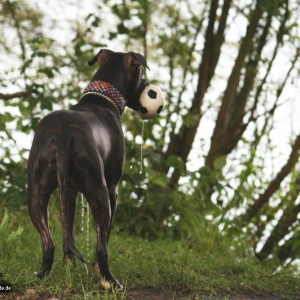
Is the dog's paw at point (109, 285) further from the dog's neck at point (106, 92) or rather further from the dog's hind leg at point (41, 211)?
the dog's neck at point (106, 92)

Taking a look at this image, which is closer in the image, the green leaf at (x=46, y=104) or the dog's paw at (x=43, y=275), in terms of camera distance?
the dog's paw at (x=43, y=275)

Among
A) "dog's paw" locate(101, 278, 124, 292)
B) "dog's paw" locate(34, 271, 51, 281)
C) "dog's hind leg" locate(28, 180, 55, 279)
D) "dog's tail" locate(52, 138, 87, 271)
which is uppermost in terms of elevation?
"dog's tail" locate(52, 138, 87, 271)

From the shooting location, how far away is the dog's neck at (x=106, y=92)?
16.9ft

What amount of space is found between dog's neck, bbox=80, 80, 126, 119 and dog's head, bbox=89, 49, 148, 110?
50 millimetres

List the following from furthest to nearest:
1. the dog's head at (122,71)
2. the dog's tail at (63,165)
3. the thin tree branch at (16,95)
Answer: the thin tree branch at (16,95) → the dog's head at (122,71) → the dog's tail at (63,165)

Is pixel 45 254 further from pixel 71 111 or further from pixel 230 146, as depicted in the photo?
pixel 230 146

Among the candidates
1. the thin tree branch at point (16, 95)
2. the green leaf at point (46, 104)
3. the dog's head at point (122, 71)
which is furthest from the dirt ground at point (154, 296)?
Answer: the thin tree branch at point (16, 95)

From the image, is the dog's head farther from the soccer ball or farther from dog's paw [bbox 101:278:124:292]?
dog's paw [bbox 101:278:124:292]

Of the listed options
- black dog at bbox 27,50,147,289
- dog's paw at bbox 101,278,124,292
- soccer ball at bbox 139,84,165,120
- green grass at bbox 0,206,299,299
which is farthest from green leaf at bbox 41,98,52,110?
dog's paw at bbox 101,278,124,292

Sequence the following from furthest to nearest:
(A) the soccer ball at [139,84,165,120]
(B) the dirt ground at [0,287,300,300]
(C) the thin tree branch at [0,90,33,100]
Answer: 1. (C) the thin tree branch at [0,90,33,100]
2. (A) the soccer ball at [139,84,165,120]
3. (B) the dirt ground at [0,287,300,300]

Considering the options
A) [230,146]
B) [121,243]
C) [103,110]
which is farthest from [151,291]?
[230,146]

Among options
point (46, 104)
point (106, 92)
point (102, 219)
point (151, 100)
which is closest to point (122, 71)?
point (106, 92)

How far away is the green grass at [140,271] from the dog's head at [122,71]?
53.6 inches

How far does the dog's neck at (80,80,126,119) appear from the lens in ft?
16.9
